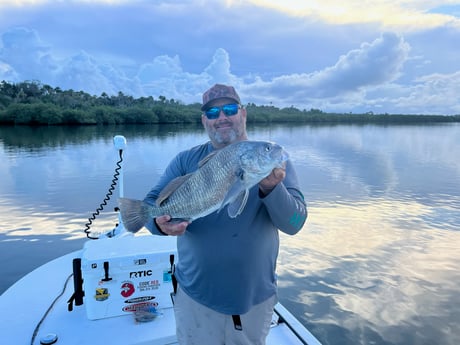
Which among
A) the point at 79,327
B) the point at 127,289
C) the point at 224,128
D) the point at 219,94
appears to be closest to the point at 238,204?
the point at 224,128

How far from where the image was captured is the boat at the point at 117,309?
3418 mm

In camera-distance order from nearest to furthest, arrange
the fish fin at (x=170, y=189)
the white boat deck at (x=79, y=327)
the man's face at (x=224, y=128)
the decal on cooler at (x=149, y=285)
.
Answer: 1. the fish fin at (x=170, y=189)
2. the man's face at (x=224, y=128)
3. the white boat deck at (x=79, y=327)
4. the decal on cooler at (x=149, y=285)

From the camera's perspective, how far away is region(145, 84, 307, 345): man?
2217mm

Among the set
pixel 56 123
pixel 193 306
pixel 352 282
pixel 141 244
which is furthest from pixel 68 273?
pixel 56 123

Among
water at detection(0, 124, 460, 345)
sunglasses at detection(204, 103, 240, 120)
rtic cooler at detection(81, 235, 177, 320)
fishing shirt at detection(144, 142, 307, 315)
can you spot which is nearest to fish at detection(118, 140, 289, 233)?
fishing shirt at detection(144, 142, 307, 315)

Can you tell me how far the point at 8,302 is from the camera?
4145 millimetres

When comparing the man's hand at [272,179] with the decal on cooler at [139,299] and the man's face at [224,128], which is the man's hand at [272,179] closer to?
the man's face at [224,128]

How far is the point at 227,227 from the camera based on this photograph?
Answer: 2236mm

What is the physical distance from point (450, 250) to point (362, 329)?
15.1 ft

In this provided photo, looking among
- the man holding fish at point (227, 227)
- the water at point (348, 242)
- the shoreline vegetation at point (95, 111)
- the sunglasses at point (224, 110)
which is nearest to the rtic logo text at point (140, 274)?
the man holding fish at point (227, 227)

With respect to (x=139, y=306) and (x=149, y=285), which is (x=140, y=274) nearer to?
(x=149, y=285)

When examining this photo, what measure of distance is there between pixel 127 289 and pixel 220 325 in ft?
5.37

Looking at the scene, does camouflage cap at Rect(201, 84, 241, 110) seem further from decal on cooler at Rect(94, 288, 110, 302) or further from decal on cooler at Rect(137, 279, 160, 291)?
decal on cooler at Rect(94, 288, 110, 302)

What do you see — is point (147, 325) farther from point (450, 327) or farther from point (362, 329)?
point (450, 327)
